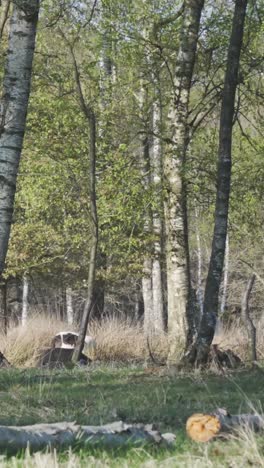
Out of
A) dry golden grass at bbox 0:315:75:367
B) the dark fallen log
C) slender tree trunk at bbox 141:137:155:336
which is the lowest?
dry golden grass at bbox 0:315:75:367

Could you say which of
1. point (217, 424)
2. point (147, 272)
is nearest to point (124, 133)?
point (147, 272)

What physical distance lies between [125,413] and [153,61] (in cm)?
1025

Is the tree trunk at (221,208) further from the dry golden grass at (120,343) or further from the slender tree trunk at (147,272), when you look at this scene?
the slender tree trunk at (147,272)

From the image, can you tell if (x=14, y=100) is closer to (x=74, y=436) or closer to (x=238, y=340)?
Answer: (x=74, y=436)

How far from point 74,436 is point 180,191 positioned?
→ 757 cm

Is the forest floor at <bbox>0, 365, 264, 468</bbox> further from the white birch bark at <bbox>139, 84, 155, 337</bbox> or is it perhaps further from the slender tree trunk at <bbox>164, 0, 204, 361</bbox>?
the white birch bark at <bbox>139, 84, 155, 337</bbox>

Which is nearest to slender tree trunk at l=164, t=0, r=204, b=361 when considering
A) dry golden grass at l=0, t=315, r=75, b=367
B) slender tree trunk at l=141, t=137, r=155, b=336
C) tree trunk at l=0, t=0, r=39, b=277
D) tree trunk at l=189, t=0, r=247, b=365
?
tree trunk at l=189, t=0, r=247, b=365

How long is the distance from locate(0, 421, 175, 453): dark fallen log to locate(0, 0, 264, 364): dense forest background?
265 inches

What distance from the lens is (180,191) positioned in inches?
445

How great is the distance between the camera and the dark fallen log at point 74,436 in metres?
3.88

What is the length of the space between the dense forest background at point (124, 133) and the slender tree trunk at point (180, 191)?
7.7 inches

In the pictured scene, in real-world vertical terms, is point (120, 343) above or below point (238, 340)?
below

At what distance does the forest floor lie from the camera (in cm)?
372

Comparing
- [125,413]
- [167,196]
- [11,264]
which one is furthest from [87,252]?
[125,413]
